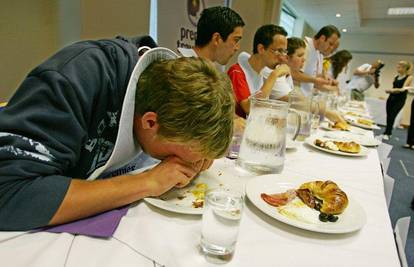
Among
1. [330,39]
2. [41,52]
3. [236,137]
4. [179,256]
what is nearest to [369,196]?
[236,137]

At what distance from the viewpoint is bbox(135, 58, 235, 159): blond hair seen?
533 mm

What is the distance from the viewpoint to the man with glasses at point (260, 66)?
1779 millimetres

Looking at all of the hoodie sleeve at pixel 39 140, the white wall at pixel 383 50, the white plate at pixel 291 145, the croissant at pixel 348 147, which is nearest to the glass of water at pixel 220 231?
the hoodie sleeve at pixel 39 140

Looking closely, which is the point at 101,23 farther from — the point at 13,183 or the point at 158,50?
the point at 13,183

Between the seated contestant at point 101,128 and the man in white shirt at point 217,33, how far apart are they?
1.11m

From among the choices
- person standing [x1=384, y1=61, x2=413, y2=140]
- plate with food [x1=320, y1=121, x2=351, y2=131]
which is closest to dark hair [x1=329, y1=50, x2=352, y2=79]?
person standing [x1=384, y1=61, x2=413, y2=140]

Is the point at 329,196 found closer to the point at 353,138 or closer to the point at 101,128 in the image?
the point at 101,128

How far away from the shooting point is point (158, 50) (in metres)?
0.65

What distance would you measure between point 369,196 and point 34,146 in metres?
0.79

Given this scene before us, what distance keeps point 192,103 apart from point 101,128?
0.21 metres

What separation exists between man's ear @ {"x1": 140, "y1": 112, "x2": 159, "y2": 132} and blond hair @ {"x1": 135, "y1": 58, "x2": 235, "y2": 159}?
0.4 inches

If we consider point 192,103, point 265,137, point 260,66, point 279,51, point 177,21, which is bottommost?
point 265,137

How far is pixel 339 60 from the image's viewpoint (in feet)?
14.5

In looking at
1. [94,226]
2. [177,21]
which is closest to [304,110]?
[94,226]
